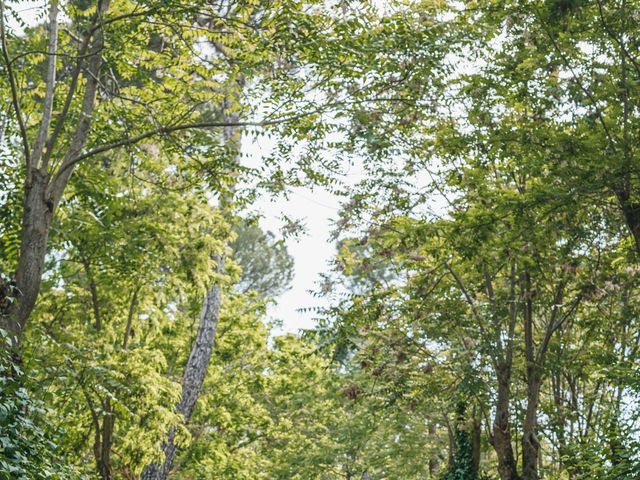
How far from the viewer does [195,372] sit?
1337 centimetres

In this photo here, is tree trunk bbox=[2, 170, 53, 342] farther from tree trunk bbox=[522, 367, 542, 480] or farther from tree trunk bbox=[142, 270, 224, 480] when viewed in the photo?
tree trunk bbox=[522, 367, 542, 480]

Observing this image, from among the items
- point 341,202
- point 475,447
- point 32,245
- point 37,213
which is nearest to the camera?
point 32,245

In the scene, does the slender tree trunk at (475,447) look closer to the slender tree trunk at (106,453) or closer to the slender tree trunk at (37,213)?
the slender tree trunk at (106,453)

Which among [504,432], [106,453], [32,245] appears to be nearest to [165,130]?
[32,245]

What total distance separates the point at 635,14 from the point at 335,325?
247 inches

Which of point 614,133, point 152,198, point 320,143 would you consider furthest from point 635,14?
point 152,198

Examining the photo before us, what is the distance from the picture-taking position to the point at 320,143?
30.3 feet

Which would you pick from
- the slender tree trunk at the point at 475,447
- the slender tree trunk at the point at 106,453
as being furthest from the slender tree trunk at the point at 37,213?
the slender tree trunk at the point at 475,447

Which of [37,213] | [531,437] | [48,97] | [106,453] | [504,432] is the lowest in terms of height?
[106,453]

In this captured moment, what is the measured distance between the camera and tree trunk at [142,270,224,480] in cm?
1220

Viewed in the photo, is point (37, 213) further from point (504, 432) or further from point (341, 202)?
point (504, 432)

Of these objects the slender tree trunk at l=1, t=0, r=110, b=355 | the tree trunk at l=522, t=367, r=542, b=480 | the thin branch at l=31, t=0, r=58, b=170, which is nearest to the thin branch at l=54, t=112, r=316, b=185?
the slender tree trunk at l=1, t=0, r=110, b=355

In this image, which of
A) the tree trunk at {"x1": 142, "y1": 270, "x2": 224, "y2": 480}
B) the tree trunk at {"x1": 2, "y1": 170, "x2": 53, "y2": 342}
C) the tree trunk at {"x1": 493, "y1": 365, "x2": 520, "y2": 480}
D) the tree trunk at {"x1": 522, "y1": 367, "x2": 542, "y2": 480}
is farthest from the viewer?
the tree trunk at {"x1": 142, "y1": 270, "x2": 224, "y2": 480}

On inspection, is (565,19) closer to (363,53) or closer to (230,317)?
(363,53)
